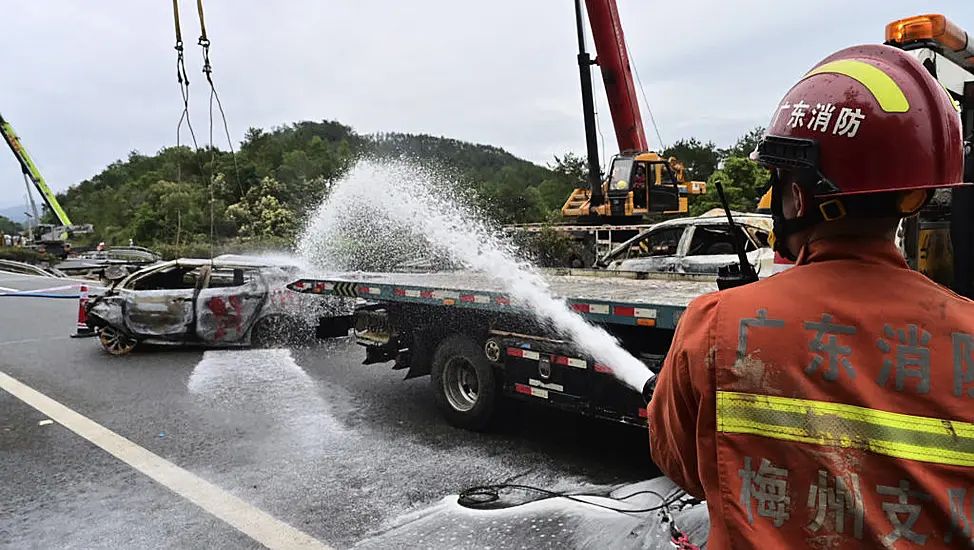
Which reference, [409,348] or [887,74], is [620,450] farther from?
[887,74]

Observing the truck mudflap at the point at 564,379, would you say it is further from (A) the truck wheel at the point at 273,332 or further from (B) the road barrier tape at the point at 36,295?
(B) the road barrier tape at the point at 36,295

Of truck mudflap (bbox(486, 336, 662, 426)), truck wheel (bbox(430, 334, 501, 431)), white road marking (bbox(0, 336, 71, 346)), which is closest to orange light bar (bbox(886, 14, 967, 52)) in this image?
truck mudflap (bbox(486, 336, 662, 426))

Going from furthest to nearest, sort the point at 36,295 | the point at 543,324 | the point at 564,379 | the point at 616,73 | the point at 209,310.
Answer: the point at 36,295, the point at 616,73, the point at 209,310, the point at 543,324, the point at 564,379

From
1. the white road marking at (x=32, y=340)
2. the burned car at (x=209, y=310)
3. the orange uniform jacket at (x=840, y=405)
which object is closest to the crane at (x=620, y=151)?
the burned car at (x=209, y=310)

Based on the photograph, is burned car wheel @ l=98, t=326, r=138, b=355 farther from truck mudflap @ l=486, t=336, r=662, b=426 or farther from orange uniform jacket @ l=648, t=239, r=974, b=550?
orange uniform jacket @ l=648, t=239, r=974, b=550

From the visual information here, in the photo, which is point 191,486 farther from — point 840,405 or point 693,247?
point 693,247

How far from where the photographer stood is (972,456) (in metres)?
1.17

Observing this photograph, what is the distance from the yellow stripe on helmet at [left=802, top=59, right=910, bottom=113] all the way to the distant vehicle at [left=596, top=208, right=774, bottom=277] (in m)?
6.33

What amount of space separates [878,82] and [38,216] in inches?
2040

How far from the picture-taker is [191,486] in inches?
198

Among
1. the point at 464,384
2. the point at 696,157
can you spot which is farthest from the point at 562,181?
the point at 464,384

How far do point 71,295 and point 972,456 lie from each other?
20238 mm

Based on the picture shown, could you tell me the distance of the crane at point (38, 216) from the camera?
136 feet

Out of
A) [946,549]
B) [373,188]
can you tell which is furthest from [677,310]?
[373,188]
